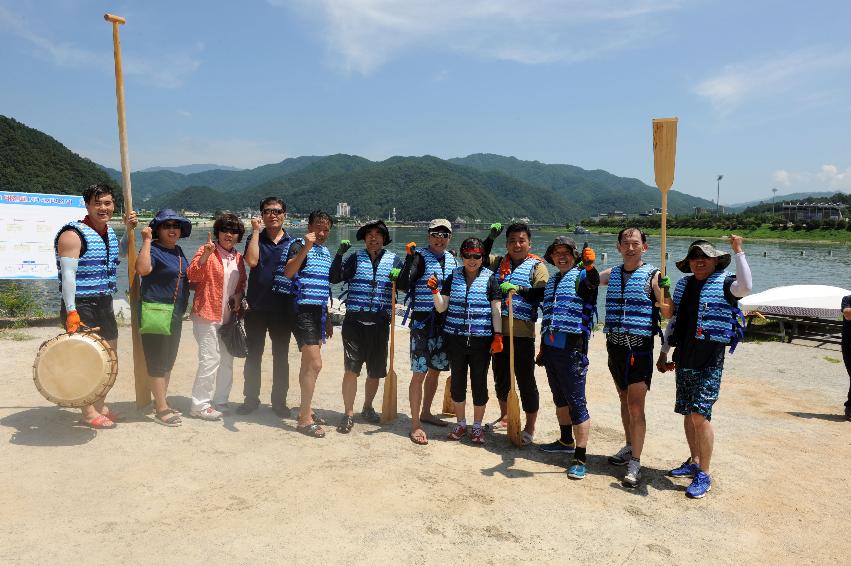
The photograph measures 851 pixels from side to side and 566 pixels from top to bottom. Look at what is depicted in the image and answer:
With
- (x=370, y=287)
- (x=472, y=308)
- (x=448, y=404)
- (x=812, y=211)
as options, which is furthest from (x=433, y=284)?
(x=812, y=211)

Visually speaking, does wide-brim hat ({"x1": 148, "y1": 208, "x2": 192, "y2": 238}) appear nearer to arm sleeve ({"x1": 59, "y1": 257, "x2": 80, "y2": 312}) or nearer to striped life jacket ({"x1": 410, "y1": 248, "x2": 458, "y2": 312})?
arm sleeve ({"x1": 59, "y1": 257, "x2": 80, "y2": 312})

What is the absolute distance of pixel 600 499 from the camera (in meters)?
4.29

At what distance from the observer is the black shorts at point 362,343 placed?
533 centimetres

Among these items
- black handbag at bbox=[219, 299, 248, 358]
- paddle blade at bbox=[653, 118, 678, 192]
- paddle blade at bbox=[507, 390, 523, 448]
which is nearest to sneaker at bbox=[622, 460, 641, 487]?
paddle blade at bbox=[507, 390, 523, 448]

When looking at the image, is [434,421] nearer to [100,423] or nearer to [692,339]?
A: [692,339]

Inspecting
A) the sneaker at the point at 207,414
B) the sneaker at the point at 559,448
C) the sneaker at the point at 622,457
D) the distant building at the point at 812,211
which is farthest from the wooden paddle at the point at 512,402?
the distant building at the point at 812,211

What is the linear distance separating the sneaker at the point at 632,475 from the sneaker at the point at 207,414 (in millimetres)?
4107

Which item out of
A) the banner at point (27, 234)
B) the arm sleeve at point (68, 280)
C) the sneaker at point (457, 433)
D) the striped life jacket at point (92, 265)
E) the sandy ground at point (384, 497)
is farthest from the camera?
the banner at point (27, 234)

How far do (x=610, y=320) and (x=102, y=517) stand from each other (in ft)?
13.8

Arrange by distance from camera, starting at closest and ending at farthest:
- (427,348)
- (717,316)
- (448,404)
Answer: (717,316)
(427,348)
(448,404)

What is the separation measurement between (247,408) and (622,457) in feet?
13.2

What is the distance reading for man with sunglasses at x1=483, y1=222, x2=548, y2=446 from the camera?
5.15m

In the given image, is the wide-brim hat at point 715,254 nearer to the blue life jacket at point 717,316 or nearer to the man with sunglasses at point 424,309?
the blue life jacket at point 717,316

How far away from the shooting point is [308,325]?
529 centimetres
